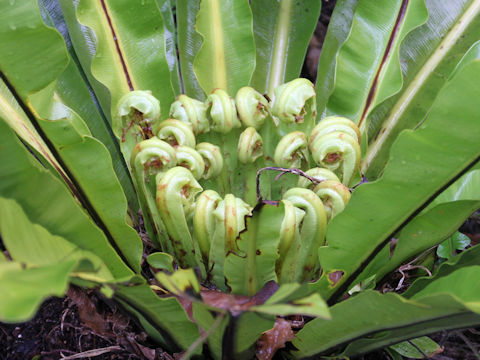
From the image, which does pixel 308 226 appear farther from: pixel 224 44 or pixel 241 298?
pixel 224 44

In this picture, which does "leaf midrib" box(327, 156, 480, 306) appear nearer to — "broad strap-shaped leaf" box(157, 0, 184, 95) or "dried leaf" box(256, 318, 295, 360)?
"dried leaf" box(256, 318, 295, 360)

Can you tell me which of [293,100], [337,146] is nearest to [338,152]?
[337,146]

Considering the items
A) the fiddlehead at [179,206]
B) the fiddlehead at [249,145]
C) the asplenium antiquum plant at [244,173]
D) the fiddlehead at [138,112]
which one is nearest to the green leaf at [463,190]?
the asplenium antiquum plant at [244,173]

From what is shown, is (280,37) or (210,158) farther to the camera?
(280,37)

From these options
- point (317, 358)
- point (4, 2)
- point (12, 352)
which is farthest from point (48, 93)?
point (317, 358)

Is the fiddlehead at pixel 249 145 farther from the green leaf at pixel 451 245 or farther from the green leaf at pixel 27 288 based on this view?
the green leaf at pixel 27 288

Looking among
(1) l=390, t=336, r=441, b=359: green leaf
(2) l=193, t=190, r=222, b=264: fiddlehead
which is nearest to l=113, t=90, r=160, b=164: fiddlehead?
(2) l=193, t=190, r=222, b=264: fiddlehead
